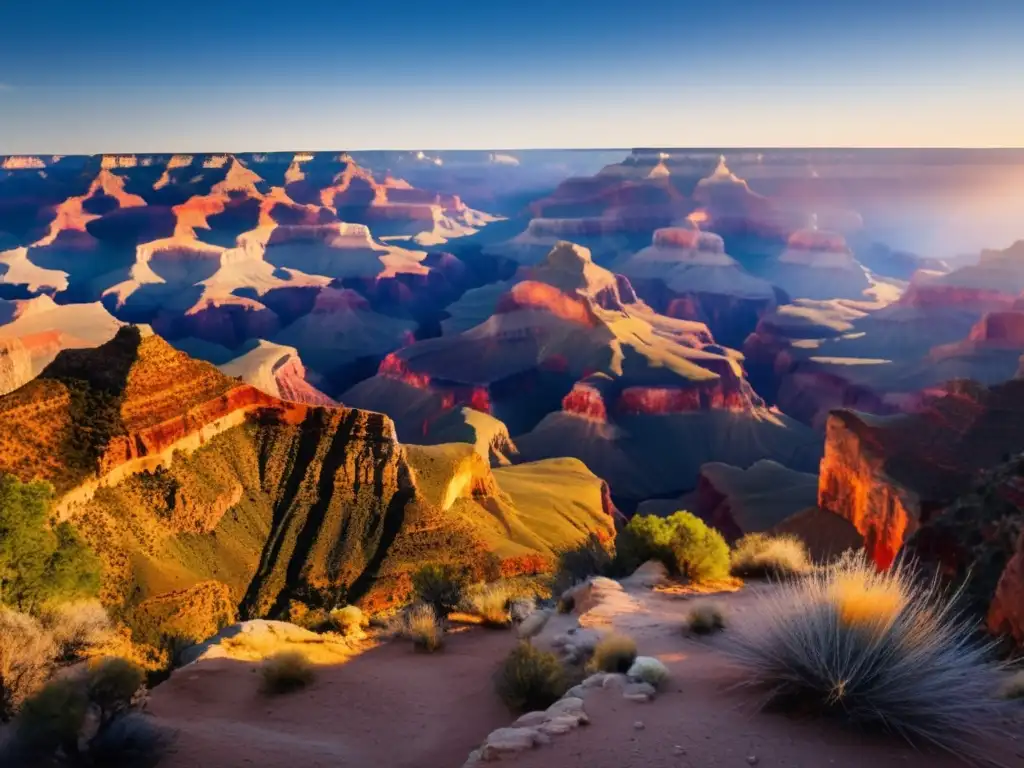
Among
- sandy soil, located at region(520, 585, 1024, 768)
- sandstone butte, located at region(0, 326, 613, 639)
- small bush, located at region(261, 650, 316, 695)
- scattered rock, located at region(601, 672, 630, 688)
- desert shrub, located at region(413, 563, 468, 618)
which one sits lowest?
sandstone butte, located at region(0, 326, 613, 639)

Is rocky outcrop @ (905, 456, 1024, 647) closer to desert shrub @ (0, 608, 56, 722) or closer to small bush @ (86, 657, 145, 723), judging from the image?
small bush @ (86, 657, 145, 723)

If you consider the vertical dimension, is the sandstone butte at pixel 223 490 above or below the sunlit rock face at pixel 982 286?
below

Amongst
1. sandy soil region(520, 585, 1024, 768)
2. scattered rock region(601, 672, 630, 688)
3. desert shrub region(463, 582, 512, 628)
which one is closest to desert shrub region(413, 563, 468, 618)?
desert shrub region(463, 582, 512, 628)

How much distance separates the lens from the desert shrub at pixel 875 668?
8.12m

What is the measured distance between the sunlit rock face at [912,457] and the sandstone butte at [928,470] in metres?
0.05

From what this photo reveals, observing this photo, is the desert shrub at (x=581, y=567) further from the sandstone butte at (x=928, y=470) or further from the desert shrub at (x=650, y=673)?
the desert shrub at (x=650, y=673)

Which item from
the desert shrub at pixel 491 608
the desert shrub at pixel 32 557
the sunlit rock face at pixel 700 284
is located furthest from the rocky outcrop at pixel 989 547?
the sunlit rock face at pixel 700 284

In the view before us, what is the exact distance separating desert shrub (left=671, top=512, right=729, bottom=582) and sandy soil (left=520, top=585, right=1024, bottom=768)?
10668 millimetres

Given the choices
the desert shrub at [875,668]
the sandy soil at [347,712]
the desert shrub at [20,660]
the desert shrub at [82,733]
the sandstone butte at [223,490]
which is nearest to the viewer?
the desert shrub at [875,668]

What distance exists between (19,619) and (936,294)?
130m

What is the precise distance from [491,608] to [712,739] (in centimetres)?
1013

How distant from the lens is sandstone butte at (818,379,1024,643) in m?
21.7

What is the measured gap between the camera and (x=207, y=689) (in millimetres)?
13547

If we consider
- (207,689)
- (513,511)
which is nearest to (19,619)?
(207,689)
